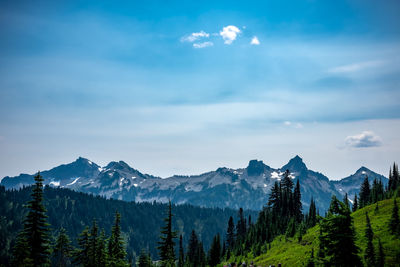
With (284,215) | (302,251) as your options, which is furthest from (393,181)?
(302,251)

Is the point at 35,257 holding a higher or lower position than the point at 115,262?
higher

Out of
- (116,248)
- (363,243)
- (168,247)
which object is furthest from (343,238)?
(116,248)

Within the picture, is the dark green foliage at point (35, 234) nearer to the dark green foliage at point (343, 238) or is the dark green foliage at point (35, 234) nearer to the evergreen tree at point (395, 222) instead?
the dark green foliage at point (343, 238)

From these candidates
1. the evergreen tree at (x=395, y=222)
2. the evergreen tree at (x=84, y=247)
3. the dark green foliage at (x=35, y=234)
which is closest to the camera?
the dark green foliage at (x=35, y=234)

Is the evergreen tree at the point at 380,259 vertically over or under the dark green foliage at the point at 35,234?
under

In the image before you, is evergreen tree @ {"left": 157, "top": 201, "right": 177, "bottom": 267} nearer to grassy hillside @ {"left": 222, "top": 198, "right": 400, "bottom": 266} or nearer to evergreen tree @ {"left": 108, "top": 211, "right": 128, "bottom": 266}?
evergreen tree @ {"left": 108, "top": 211, "right": 128, "bottom": 266}

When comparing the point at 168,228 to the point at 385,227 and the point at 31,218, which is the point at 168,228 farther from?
the point at 385,227

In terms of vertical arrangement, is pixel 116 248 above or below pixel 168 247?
below

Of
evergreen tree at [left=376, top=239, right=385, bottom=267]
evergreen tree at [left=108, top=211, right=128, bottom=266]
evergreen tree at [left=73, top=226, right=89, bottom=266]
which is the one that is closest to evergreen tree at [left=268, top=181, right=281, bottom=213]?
evergreen tree at [left=73, top=226, right=89, bottom=266]

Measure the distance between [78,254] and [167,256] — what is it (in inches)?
1092

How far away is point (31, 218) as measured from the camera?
35.7 m

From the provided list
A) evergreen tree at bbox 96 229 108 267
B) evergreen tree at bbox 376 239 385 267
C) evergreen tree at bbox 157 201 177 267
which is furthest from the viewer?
evergreen tree at bbox 96 229 108 267

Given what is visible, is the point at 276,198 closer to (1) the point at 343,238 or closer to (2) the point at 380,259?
(2) the point at 380,259

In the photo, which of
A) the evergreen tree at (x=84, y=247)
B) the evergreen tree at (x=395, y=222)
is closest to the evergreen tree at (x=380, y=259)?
the evergreen tree at (x=395, y=222)
